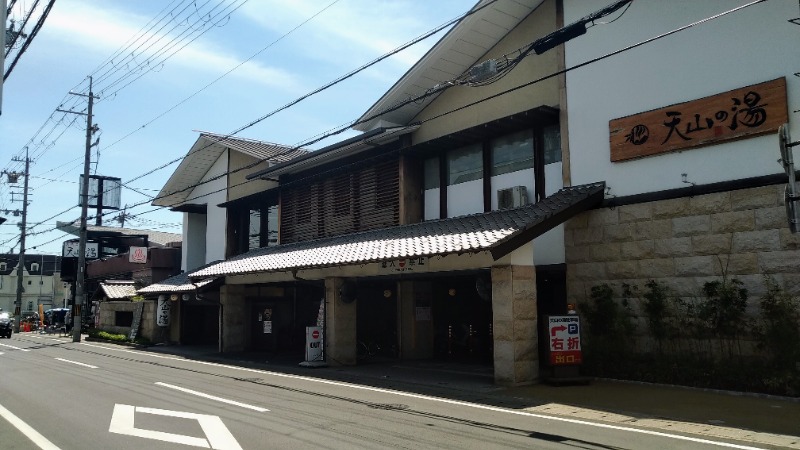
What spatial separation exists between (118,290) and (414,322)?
24.2 meters

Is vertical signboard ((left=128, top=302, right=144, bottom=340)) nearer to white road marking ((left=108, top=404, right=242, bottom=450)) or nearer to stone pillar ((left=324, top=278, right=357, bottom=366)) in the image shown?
stone pillar ((left=324, top=278, right=357, bottom=366))

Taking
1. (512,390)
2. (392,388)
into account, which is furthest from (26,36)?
(512,390)

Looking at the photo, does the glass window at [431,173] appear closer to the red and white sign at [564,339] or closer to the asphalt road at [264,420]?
the red and white sign at [564,339]

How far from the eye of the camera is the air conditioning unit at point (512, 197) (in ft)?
55.6

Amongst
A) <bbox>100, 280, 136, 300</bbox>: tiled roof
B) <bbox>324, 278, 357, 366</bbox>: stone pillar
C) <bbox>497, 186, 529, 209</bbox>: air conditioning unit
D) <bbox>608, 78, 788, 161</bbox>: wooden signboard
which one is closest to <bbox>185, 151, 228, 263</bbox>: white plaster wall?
<bbox>100, 280, 136, 300</bbox>: tiled roof

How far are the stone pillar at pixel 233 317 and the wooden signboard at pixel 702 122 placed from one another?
16.6m

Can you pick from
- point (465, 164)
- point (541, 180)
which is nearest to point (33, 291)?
point (465, 164)

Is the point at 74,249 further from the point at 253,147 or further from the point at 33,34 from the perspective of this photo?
the point at 33,34

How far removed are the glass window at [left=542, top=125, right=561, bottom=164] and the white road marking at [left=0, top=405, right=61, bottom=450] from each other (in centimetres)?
1308

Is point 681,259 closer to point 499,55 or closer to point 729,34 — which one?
point 729,34

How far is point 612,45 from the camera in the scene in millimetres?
15055

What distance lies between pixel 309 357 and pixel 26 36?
38.0ft

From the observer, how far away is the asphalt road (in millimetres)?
7918

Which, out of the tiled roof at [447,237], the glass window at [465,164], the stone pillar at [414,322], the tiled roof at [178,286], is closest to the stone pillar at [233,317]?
the tiled roof at [178,286]
